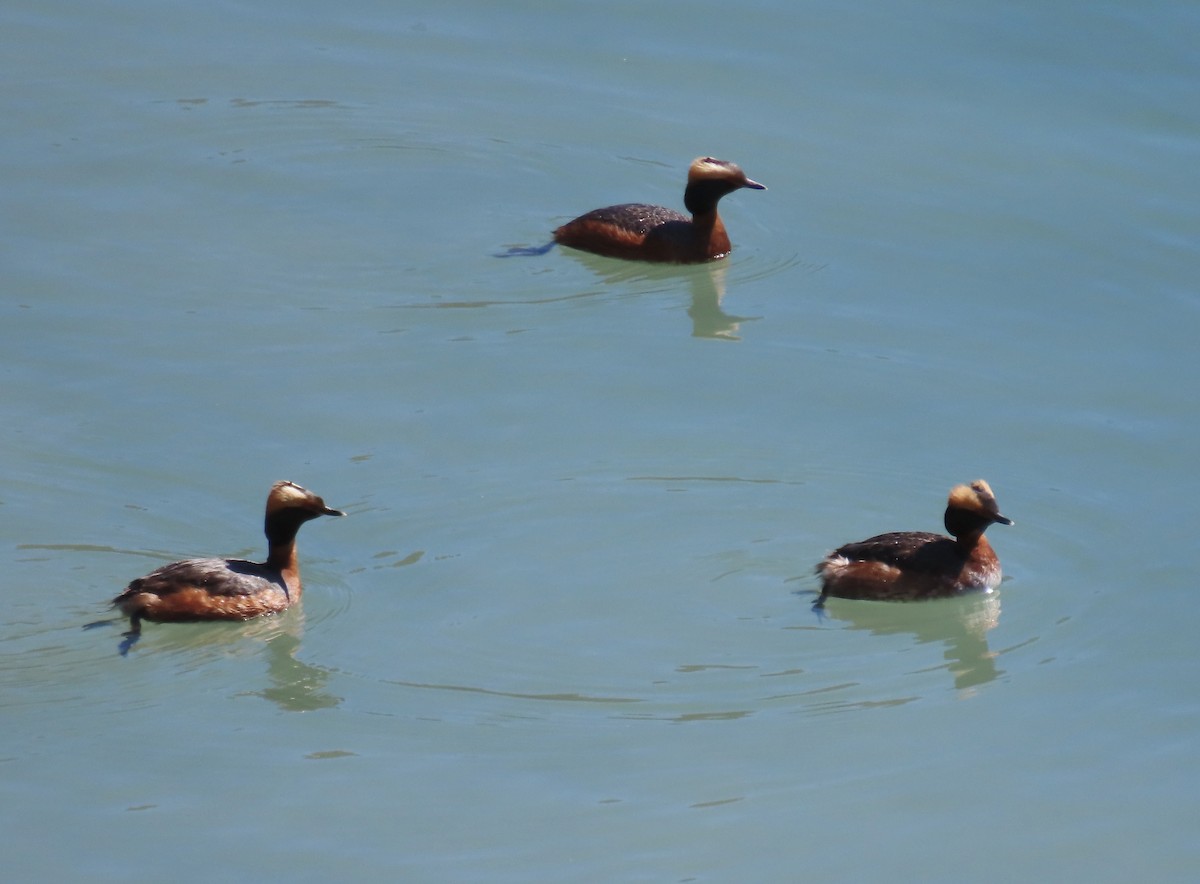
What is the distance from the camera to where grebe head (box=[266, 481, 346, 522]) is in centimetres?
1133

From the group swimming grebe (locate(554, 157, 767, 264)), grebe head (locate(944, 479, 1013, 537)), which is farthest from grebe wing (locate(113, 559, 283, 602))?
swimming grebe (locate(554, 157, 767, 264))

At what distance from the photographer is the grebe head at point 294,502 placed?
1133 cm

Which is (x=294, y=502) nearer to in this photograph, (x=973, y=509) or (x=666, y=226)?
(x=973, y=509)

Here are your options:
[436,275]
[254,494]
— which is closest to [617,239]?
[436,275]

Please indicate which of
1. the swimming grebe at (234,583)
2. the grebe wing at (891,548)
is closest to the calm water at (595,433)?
the swimming grebe at (234,583)

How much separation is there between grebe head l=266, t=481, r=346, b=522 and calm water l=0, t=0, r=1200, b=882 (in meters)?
0.53

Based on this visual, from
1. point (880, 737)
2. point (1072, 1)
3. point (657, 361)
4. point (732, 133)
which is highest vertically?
point (1072, 1)

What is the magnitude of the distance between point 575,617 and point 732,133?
9.13 m

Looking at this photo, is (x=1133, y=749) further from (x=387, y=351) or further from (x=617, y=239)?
(x=617, y=239)

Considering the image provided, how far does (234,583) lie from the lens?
1111 centimetres

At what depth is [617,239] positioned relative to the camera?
16531 mm

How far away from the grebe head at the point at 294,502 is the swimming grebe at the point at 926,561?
3.02m

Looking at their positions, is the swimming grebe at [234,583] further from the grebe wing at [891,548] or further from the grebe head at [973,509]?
the grebe head at [973,509]

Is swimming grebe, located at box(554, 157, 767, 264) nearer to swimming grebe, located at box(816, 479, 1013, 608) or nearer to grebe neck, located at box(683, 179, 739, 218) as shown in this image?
grebe neck, located at box(683, 179, 739, 218)
